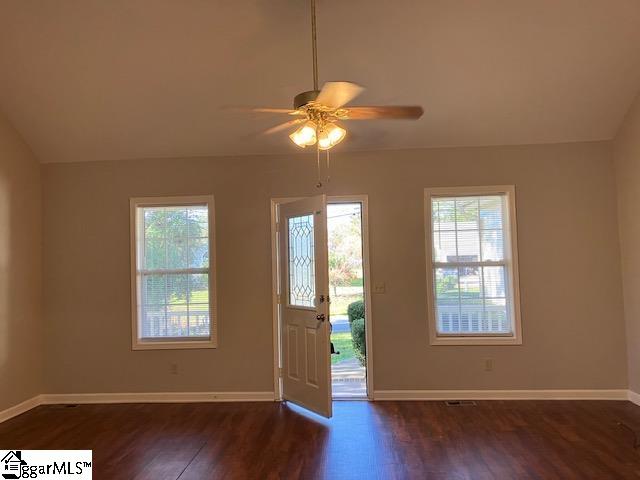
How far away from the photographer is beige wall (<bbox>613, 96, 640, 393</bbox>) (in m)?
4.25

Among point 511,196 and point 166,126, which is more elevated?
point 166,126

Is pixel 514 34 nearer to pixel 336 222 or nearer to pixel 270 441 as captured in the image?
pixel 270 441

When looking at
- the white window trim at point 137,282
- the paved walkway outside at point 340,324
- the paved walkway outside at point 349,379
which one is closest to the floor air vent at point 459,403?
the paved walkway outside at point 349,379

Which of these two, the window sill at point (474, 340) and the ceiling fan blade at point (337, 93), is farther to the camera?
the window sill at point (474, 340)

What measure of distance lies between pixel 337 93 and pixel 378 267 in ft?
8.63

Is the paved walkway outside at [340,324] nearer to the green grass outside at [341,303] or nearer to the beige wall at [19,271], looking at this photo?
the green grass outside at [341,303]

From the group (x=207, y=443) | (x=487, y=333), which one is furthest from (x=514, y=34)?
(x=207, y=443)

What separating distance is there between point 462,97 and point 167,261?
3.42 m

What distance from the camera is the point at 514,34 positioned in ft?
11.8

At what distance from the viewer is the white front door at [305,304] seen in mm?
4141

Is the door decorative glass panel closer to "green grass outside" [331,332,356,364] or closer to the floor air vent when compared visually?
the floor air vent

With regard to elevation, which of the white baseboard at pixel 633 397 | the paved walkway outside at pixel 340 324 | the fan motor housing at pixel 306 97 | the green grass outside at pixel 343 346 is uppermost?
the fan motor housing at pixel 306 97

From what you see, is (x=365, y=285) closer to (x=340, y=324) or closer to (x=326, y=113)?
(x=326, y=113)

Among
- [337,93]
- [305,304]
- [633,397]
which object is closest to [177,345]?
[305,304]
